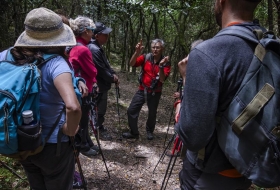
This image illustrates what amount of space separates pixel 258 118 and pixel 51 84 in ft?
5.49

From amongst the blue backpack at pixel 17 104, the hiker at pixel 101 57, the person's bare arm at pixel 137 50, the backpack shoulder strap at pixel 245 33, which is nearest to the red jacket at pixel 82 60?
the hiker at pixel 101 57

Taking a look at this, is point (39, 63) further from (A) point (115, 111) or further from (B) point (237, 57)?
(A) point (115, 111)

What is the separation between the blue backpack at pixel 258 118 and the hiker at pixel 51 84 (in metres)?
1.27

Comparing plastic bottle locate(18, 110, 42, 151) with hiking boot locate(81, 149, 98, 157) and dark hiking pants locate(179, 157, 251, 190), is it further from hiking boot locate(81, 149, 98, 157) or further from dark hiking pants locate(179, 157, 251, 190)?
hiking boot locate(81, 149, 98, 157)

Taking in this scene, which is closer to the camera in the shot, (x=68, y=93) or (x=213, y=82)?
(x=213, y=82)

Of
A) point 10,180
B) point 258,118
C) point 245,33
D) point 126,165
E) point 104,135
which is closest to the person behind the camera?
point 258,118

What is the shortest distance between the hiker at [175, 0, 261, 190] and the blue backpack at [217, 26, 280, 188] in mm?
65

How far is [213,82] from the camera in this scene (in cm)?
147

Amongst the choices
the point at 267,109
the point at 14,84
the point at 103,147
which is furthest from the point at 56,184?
the point at 103,147

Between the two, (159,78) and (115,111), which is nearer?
(159,78)

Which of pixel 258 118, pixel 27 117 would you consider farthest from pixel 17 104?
pixel 258 118

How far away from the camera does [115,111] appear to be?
8.34 metres

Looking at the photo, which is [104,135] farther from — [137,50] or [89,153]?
[137,50]

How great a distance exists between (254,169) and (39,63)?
1848mm
